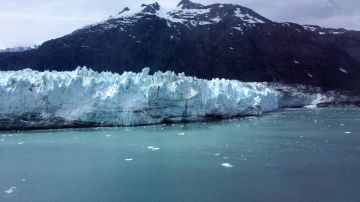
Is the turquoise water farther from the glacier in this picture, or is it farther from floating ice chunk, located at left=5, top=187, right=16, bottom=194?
the glacier

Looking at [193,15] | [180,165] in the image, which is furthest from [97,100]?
[193,15]

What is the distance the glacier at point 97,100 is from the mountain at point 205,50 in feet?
154

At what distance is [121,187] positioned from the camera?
39.4ft

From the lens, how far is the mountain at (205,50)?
3004 inches

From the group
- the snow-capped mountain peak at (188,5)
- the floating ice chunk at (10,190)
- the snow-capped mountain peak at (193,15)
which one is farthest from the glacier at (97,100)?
the snow-capped mountain peak at (188,5)

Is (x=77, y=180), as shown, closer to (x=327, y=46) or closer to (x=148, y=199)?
(x=148, y=199)

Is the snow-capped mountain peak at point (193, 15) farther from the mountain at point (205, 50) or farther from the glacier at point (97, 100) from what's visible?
the glacier at point (97, 100)

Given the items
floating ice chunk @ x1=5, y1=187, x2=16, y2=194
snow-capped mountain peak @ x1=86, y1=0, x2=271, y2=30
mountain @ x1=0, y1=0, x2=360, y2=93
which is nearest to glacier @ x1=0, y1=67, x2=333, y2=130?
floating ice chunk @ x1=5, y1=187, x2=16, y2=194

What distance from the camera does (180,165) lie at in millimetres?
14586

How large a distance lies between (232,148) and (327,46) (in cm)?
7950

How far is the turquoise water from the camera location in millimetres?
11250

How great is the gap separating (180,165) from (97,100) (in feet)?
37.5

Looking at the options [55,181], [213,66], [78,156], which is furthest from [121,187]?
[213,66]

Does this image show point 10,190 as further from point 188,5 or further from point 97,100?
point 188,5
